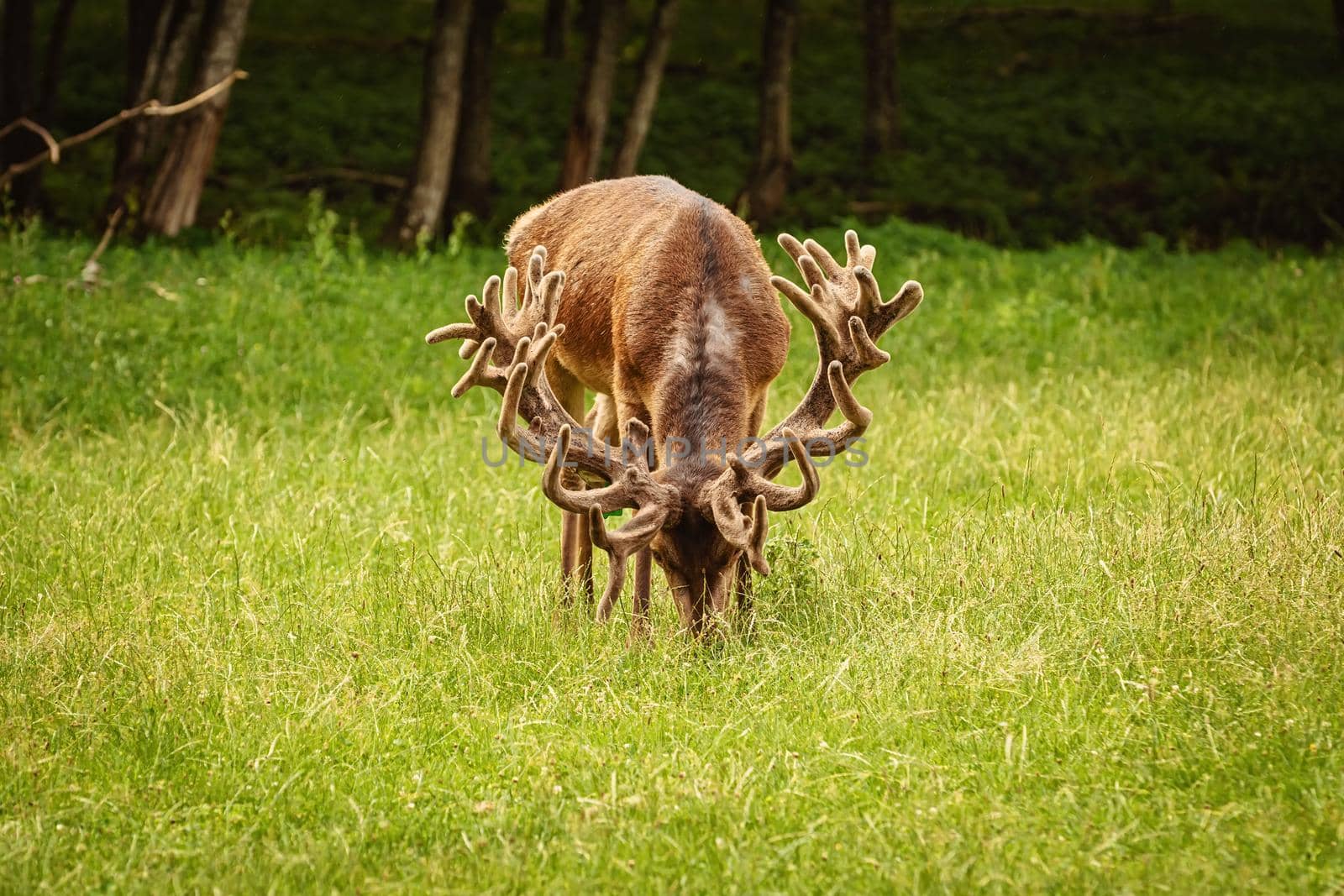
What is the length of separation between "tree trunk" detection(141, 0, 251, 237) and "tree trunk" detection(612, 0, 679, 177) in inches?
157

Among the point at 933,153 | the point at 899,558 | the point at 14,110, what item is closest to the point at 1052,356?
the point at 899,558

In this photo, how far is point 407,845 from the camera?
4238mm

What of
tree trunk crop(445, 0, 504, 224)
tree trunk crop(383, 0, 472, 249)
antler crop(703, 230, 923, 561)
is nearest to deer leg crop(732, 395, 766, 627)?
antler crop(703, 230, 923, 561)

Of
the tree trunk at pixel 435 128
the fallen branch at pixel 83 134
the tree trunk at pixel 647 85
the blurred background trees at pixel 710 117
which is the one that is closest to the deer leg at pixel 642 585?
the fallen branch at pixel 83 134

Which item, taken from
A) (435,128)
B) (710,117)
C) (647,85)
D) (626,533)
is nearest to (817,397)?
(626,533)

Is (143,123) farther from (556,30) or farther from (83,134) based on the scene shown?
(556,30)

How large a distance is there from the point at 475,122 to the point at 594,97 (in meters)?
2.44

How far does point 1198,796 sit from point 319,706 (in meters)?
2.91

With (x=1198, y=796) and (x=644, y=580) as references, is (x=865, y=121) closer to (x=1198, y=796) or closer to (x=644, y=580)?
(x=644, y=580)

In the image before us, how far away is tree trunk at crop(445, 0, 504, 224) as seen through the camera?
1667 cm

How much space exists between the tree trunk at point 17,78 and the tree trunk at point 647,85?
697 centimetres

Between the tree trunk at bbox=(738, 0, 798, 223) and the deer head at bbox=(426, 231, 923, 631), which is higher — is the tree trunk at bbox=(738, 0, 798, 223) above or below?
Answer: above

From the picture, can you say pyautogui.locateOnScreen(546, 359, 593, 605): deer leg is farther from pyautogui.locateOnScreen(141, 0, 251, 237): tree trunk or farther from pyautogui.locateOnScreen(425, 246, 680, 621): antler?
pyautogui.locateOnScreen(141, 0, 251, 237): tree trunk

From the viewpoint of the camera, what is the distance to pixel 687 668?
5305mm
